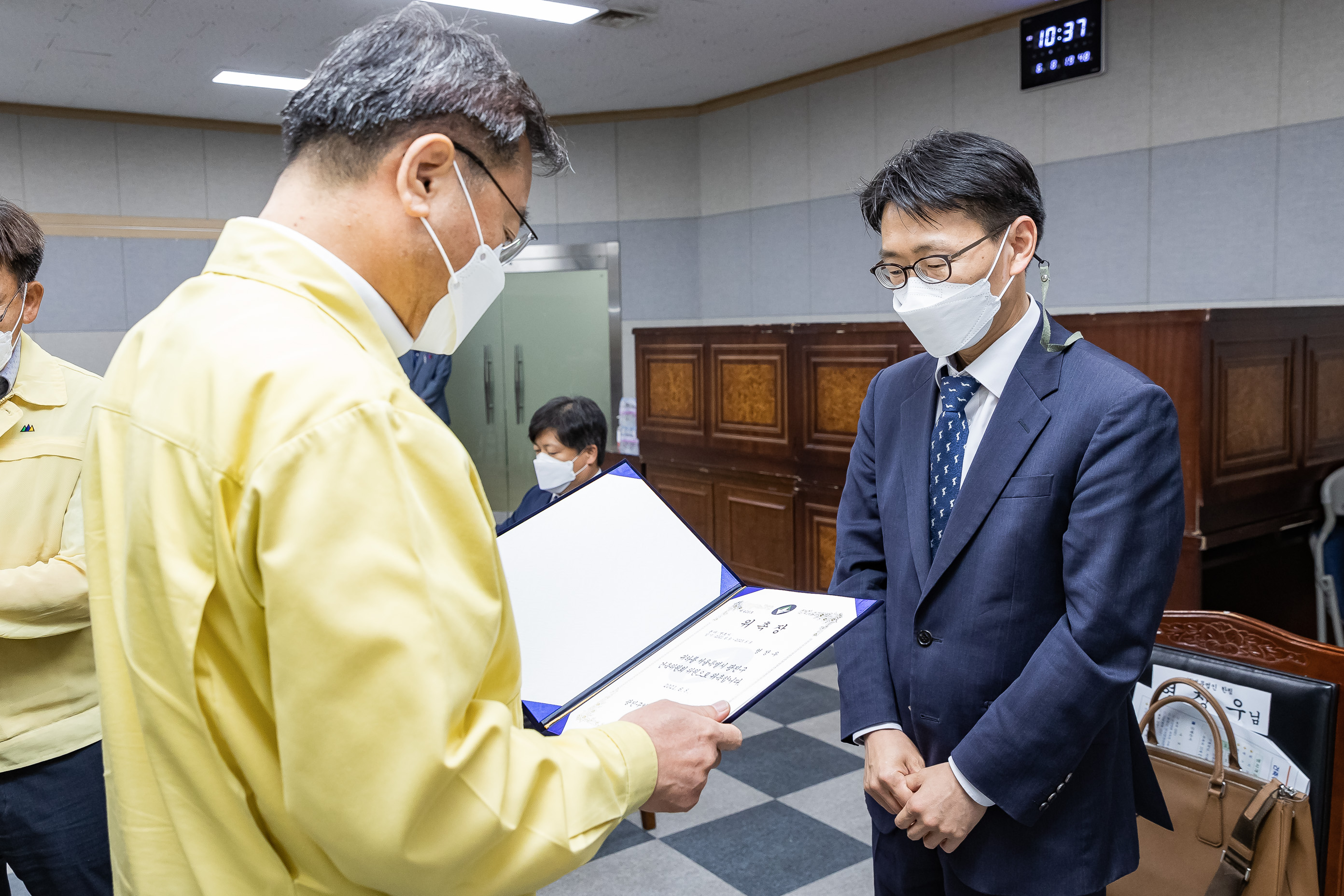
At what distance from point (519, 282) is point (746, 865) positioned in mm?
5035

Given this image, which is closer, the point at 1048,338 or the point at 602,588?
the point at 602,588

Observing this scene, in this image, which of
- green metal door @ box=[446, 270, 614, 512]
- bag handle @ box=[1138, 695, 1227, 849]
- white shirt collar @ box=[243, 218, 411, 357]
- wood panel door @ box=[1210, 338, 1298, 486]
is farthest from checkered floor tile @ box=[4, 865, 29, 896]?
green metal door @ box=[446, 270, 614, 512]

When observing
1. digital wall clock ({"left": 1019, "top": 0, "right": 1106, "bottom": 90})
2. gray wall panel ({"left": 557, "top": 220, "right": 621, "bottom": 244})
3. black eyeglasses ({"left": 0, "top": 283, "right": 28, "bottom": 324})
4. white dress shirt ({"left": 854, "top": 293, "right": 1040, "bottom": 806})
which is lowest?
white dress shirt ({"left": 854, "top": 293, "right": 1040, "bottom": 806})

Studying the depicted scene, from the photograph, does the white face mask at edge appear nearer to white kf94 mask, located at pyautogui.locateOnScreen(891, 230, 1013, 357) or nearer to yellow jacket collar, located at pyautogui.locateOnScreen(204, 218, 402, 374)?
yellow jacket collar, located at pyautogui.locateOnScreen(204, 218, 402, 374)

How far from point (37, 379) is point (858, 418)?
2.79m

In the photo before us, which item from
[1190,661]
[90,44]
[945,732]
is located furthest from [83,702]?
[90,44]

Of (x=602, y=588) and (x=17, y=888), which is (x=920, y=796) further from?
(x=17, y=888)

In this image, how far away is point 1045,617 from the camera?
1310mm

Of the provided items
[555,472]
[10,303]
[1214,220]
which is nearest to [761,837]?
[555,472]

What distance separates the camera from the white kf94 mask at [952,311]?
1.42 m

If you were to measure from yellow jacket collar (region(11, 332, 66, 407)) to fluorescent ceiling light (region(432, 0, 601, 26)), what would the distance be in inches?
132

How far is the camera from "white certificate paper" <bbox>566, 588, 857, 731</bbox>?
979 mm

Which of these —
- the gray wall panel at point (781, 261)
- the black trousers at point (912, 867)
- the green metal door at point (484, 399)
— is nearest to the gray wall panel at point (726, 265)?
the gray wall panel at point (781, 261)

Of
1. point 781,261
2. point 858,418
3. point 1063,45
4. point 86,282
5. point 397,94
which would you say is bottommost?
point 858,418
